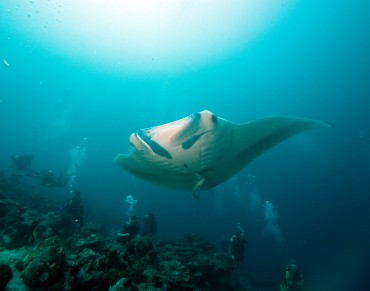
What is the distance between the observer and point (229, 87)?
50656 mm

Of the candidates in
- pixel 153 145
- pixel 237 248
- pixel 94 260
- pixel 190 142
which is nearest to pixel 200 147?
pixel 190 142

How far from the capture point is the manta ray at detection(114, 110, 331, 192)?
13.8 ft

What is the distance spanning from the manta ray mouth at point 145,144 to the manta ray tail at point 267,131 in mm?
1527

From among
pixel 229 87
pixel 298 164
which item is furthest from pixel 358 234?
pixel 229 87

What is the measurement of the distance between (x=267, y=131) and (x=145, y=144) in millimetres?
2597

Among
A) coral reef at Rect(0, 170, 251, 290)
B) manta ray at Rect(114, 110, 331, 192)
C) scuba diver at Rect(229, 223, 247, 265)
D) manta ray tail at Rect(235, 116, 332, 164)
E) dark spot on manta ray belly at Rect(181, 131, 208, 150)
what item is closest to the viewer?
coral reef at Rect(0, 170, 251, 290)

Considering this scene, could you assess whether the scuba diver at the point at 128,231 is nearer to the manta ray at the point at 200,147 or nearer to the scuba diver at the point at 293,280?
the manta ray at the point at 200,147

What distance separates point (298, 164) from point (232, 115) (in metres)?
21.6

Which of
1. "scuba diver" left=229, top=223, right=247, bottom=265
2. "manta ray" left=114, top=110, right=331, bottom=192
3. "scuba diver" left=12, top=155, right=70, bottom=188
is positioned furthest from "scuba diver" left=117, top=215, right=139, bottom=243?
"scuba diver" left=12, top=155, right=70, bottom=188

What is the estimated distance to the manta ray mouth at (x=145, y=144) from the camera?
14.6 feet

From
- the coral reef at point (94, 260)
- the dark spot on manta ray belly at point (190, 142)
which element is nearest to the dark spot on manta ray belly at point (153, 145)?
the dark spot on manta ray belly at point (190, 142)

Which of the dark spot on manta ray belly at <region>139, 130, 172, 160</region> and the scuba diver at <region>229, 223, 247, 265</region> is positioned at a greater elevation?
the dark spot on manta ray belly at <region>139, 130, 172, 160</region>

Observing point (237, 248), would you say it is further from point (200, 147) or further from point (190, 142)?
point (190, 142)

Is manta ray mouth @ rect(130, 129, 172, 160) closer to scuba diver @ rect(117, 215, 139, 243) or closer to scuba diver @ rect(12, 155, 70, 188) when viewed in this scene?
scuba diver @ rect(117, 215, 139, 243)
